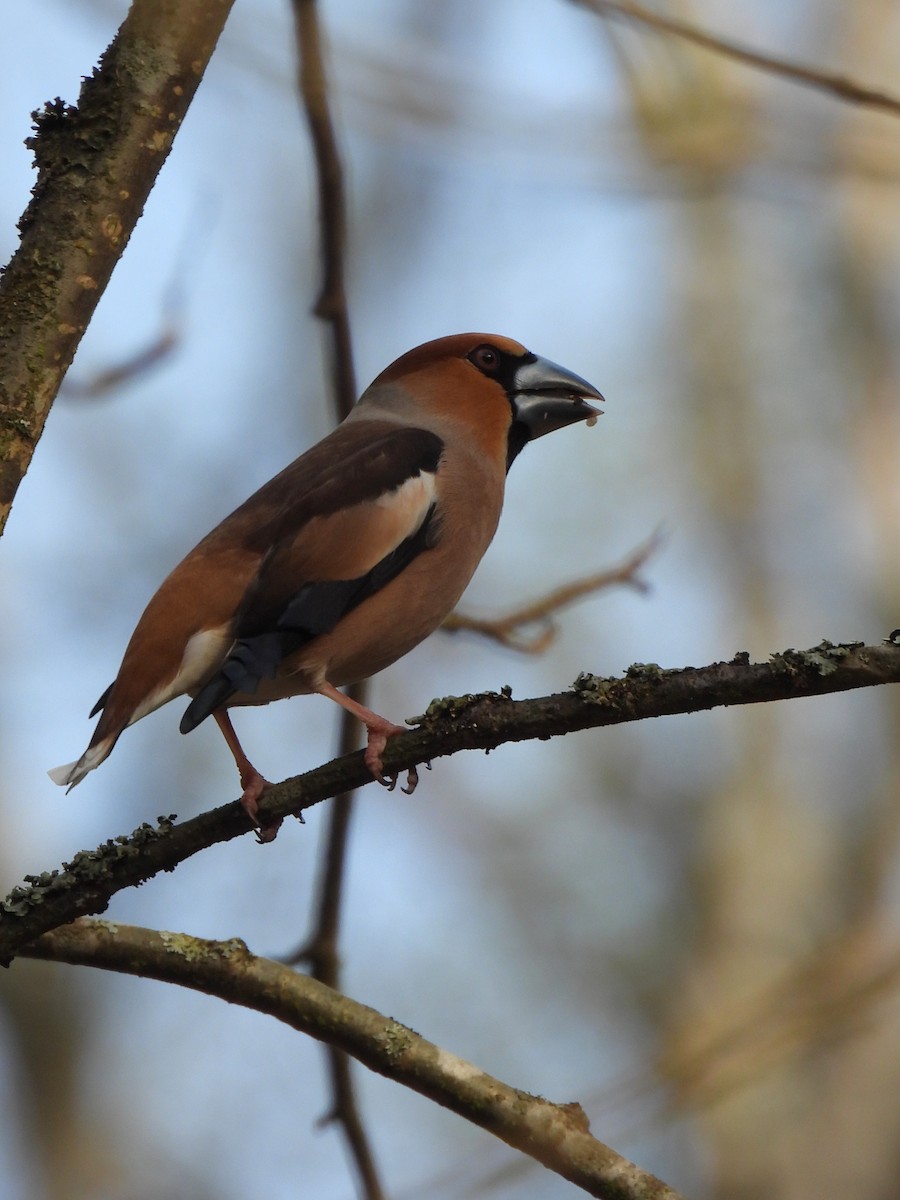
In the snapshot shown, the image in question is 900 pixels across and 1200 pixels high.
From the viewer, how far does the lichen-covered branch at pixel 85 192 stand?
2.83 metres

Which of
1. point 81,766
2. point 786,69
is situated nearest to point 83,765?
point 81,766

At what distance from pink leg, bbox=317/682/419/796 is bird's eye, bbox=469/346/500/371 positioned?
2064 millimetres

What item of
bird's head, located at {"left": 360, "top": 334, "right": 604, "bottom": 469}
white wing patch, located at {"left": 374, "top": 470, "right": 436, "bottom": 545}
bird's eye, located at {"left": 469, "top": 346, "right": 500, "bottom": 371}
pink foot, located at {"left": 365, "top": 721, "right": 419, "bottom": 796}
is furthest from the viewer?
bird's eye, located at {"left": 469, "top": 346, "right": 500, "bottom": 371}

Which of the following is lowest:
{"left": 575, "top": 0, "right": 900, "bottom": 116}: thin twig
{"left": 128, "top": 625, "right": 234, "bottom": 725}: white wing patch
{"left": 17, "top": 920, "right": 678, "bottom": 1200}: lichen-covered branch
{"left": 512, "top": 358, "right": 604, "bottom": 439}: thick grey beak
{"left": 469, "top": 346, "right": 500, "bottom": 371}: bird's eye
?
{"left": 17, "top": 920, "right": 678, "bottom": 1200}: lichen-covered branch

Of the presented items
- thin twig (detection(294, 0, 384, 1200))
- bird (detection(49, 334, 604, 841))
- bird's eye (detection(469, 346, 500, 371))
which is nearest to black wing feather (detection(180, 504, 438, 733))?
bird (detection(49, 334, 604, 841))

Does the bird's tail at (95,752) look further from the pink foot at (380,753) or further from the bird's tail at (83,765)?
the pink foot at (380,753)

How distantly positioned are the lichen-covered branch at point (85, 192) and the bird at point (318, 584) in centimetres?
115

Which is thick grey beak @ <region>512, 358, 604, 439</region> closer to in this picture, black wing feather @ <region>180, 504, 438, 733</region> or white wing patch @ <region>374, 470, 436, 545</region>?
white wing patch @ <region>374, 470, 436, 545</region>

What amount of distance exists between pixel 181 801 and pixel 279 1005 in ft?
24.4

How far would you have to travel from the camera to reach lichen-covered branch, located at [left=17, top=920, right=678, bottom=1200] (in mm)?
3125

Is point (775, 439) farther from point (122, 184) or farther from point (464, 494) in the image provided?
point (122, 184)

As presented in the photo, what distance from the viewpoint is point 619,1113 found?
5.60 meters

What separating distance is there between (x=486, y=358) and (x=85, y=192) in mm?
3254

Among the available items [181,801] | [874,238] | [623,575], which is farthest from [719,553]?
[623,575]
